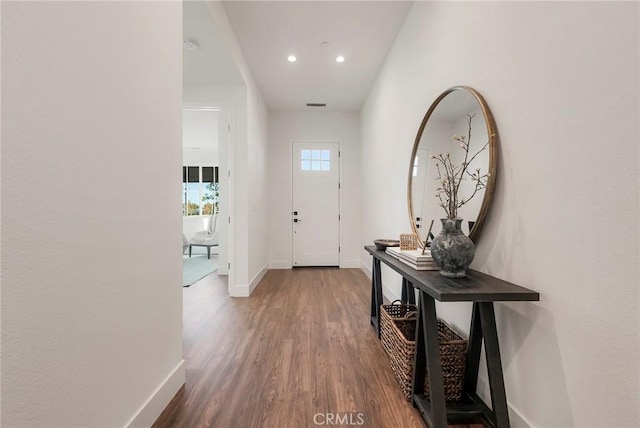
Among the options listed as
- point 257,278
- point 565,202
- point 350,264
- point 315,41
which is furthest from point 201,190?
point 565,202

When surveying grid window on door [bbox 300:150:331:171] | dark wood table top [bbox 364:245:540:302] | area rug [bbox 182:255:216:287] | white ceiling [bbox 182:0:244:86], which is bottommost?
area rug [bbox 182:255:216:287]

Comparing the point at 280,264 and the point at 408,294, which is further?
the point at 280,264

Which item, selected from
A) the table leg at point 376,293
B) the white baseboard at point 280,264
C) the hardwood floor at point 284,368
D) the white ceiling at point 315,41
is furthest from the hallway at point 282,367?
the white ceiling at point 315,41

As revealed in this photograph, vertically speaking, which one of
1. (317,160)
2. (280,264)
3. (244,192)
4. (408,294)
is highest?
(317,160)

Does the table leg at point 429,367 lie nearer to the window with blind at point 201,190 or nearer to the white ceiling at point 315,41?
the white ceiling at point 315,41

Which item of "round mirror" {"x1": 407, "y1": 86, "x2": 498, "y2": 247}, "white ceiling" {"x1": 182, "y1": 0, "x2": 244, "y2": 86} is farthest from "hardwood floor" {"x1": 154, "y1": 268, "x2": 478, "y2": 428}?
"white ceiling" {"x1": 182, "y1": 0, "x2": 244, "y2": 86}

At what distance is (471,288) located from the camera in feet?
4.03

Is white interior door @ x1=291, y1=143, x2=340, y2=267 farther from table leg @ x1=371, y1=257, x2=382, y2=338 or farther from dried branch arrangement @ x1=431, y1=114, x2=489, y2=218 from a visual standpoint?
dried branch arrangement @ x1=431, y1=114, x2=489, y2=218

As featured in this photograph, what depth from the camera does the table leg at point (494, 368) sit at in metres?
1.21

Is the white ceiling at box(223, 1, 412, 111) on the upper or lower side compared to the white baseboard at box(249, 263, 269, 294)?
upper

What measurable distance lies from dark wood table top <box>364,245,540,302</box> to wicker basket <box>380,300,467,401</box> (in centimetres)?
39

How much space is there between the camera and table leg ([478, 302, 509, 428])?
1215mm

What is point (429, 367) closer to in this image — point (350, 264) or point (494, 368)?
point (494, 368)

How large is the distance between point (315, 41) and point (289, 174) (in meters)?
2.51
